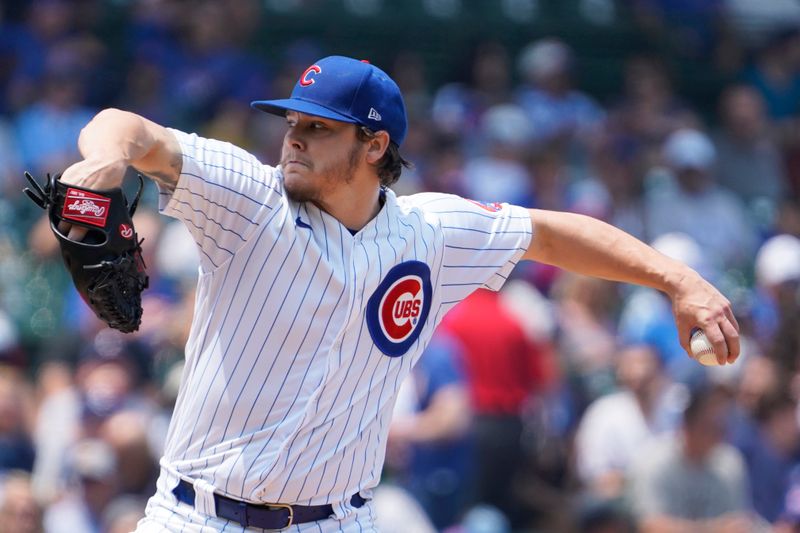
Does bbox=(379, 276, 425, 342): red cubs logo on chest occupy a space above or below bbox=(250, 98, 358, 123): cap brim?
below

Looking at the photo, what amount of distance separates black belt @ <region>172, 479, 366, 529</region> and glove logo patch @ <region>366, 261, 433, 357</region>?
49 centimetres

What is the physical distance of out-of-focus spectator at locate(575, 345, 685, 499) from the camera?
6.96m

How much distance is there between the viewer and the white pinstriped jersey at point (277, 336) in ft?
11.3

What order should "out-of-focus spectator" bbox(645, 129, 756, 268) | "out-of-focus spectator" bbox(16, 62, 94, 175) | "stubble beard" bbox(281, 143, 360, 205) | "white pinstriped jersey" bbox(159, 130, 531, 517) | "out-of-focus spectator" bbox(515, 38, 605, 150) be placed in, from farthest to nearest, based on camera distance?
"out-of-focus spectator" bbox(515, 38, 605, 150), "out-of-focus spectator" bbox(645, 129, 756, 268), "out-of-focus spectator" bbox(16, 62, 94, 175), "stubble beard" bbox(281, 143, 360, 205), "white pinstriped jersey" bbox(159, 130, 531, 517)

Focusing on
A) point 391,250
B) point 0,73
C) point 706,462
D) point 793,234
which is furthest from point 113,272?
point 793,234

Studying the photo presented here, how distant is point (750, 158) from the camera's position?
35.5ft

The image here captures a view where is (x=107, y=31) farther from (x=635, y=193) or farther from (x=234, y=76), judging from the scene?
(x=635, y=193)

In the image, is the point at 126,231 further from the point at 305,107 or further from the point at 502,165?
the point at 502,165

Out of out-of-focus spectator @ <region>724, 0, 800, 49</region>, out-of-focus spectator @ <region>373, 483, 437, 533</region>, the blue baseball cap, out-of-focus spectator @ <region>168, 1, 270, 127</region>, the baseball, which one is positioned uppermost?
out-of-focus spectator @ <region>724, 0, 800, 49</region>

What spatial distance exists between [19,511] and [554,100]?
6.07 m

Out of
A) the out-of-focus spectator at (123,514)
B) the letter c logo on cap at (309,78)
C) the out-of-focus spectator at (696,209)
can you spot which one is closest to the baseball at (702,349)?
the letter c logo on cap at (309,78)

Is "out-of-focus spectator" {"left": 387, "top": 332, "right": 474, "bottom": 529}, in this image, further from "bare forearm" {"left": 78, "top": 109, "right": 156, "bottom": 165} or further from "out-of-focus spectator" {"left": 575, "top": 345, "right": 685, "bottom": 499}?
"bare forearm" {"left": 78, "top": 109, "right": 156, "bottom": 165}

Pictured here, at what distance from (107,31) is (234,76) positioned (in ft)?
4.73

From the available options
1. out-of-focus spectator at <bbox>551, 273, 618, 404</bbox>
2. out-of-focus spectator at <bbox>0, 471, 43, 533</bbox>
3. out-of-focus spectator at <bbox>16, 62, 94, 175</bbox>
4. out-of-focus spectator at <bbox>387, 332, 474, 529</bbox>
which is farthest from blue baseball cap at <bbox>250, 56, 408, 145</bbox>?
out-of-focus spectator at <bbox>16, 62, 94, 175</bbox>
